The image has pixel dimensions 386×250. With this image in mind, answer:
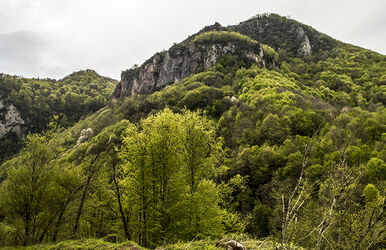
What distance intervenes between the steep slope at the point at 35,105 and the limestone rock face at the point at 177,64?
3869cm

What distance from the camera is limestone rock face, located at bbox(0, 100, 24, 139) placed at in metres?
123

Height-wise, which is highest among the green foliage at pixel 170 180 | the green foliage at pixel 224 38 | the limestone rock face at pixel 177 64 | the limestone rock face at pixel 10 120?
the green foliage at pixel 224 38

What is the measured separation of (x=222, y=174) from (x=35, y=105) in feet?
507

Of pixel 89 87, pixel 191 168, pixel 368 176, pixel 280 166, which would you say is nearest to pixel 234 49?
pixel 280 166

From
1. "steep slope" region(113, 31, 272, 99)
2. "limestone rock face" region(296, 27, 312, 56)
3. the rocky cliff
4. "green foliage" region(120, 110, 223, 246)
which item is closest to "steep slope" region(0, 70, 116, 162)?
the rocky cliff

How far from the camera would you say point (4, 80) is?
469 ft

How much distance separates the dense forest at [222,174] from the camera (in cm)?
873

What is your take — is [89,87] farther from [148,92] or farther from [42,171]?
[42,171]

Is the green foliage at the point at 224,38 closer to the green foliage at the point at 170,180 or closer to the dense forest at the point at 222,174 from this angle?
the dense forest at the point at 222,174

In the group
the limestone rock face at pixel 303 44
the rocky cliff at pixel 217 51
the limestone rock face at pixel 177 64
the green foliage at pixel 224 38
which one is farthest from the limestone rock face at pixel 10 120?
the limestone rock face at pixel 303 44

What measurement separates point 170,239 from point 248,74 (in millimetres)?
81146

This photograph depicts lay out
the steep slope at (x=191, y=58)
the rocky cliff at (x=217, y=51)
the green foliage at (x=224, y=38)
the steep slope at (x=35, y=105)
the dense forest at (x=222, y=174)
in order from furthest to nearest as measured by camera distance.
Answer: the steep slope at (x=35, y=105) < the green foliage at (x=224, y=38) < the rocky cliff at (x=217, y=51) < the steep slope at (x=191, y=58) < the dense forest at (x=222, y=174)

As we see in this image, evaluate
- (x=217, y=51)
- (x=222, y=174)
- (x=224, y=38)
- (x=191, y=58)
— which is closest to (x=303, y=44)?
(x=224, y=38)

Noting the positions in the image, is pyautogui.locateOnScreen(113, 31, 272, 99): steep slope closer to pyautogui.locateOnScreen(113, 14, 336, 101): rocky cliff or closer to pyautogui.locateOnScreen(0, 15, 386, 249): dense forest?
pyautogui.locateOnScreen(113, 14, 336, 101): rocky cliff
